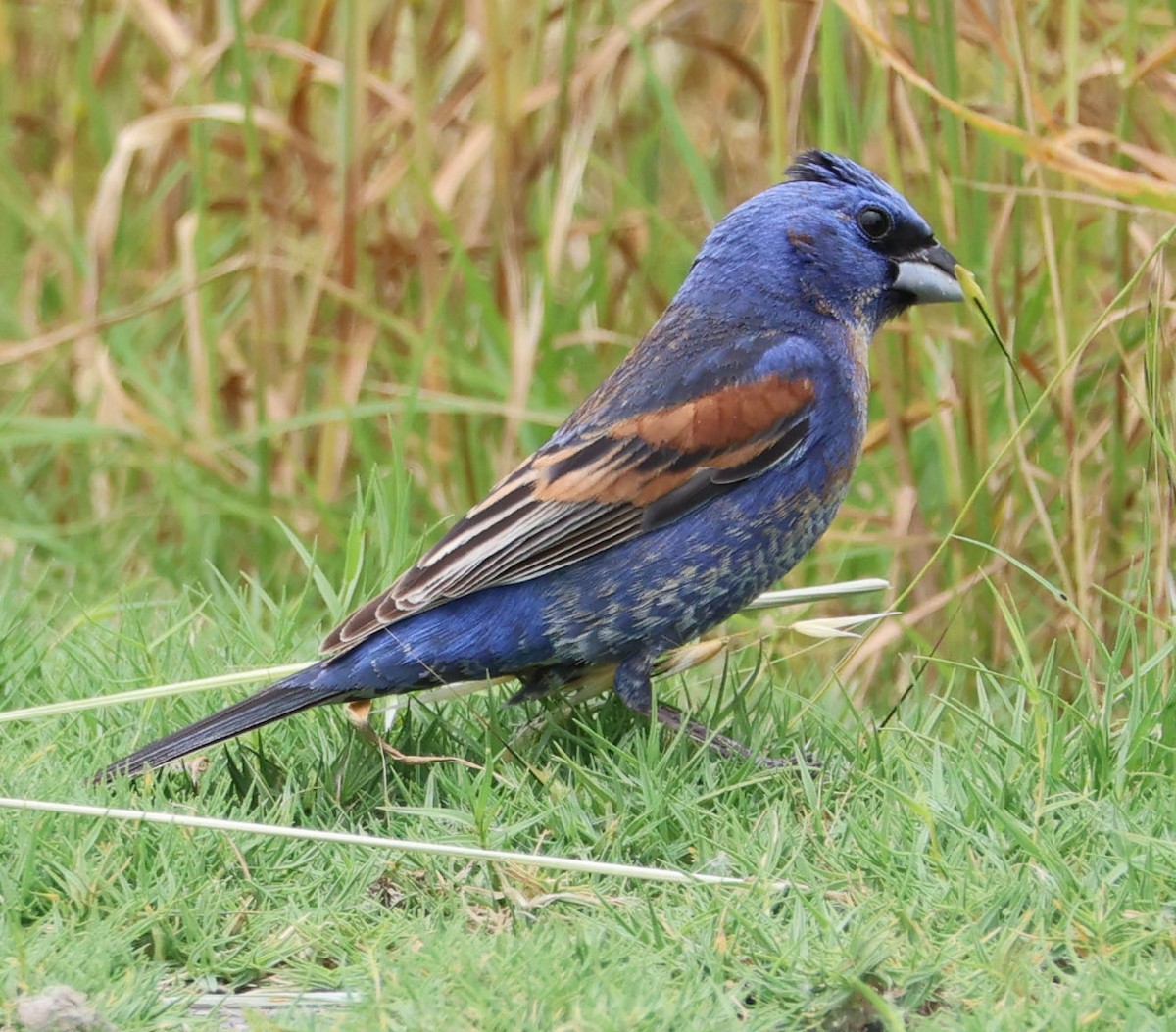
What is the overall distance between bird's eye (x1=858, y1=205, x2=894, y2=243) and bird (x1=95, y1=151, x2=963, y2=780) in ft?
0.04

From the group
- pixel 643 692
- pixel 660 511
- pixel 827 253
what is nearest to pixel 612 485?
pixel 660 511

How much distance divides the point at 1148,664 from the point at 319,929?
1.53 meters

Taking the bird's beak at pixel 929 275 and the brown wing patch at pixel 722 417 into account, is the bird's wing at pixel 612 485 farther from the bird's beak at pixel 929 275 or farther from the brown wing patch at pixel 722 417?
the bird's beak at pixel 929 275

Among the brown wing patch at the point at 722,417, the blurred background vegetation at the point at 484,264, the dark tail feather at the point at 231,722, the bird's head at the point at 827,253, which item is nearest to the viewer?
the dark tail feather at the point at 231,722

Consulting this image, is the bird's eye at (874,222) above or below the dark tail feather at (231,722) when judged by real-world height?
above

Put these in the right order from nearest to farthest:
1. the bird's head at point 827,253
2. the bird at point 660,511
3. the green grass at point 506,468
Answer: the green grass at point 506,468 → the bird at point 660,511 → the bird's head at point 827,253

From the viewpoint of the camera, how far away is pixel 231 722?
3.35 meters

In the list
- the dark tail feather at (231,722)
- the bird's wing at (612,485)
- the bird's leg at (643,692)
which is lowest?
the bird's leg at (643,692)

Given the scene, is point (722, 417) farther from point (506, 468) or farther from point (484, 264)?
point (484, 264)

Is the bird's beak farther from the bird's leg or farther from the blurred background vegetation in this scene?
the bird's leg

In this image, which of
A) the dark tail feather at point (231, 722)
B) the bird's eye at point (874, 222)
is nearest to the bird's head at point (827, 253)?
the bird's eye at point (874, 222)

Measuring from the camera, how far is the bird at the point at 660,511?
356cm

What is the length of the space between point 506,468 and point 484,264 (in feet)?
4.07

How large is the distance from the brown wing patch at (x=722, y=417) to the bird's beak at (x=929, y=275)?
0.43 meters
